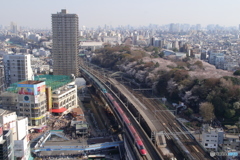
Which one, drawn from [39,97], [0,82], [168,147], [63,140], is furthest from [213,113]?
[0,82]

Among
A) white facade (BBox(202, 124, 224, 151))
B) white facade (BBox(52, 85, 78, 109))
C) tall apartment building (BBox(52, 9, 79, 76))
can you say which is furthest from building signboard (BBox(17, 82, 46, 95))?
tall apartment building (BBox(52, 9, 79, 76))

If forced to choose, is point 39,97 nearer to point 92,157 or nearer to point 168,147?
point 92,157

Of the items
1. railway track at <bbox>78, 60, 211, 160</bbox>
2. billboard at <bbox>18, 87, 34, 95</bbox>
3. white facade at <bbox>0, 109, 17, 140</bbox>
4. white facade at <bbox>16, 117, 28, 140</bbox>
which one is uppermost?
billboard at <bbox>18, 87, 34, 95</bbox>

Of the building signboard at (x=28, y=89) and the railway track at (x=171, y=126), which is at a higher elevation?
the building signboard at (x=28, y=89)

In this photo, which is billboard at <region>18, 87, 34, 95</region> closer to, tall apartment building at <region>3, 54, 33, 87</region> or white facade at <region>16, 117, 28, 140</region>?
white facade at <region>16, 117, 28, 140</region>

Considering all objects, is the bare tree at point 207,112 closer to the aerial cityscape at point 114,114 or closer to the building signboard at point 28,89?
the aerial cityscape at point 114,114

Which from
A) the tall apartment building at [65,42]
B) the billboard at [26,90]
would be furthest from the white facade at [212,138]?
the tall apartment building at [65,42]

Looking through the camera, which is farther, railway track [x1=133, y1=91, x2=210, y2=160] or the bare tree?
the bare tree

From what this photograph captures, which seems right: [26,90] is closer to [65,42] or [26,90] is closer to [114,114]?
[114,114]

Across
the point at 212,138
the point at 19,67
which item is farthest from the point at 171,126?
the point at 19,67
